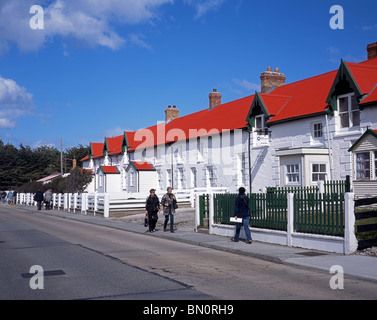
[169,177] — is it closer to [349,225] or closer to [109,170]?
[109,170]

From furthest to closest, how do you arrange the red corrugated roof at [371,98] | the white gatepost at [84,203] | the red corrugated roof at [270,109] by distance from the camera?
the white gatepost at [84,203]
the red corrugated roof at [270,109]
the red corrugated roof at [371,98]

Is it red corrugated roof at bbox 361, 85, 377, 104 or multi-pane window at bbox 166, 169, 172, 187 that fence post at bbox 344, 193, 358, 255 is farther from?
multi-pane window at bbox 166, 169, 172, 187

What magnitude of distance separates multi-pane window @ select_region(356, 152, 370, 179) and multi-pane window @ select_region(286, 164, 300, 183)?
3.58m

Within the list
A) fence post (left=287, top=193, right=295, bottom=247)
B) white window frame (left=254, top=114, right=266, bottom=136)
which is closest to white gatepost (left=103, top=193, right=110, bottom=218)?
white window frame (left=254, top=114, right=266, bottom=136)

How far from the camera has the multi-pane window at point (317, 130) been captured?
25484 mm

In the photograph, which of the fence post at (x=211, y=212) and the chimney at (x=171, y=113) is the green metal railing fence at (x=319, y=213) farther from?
the chimney at (x=171, y=113)

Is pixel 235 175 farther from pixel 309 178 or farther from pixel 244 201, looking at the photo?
pixel 244 201

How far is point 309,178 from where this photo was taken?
23.9m

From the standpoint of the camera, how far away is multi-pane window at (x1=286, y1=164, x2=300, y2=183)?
2486cm

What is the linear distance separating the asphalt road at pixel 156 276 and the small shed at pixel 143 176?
30.7 m

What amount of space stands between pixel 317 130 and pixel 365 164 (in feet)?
15.3

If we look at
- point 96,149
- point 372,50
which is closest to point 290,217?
point 372,50

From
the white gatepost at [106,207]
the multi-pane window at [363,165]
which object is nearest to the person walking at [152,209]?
the multi-pane window at [363,165]
